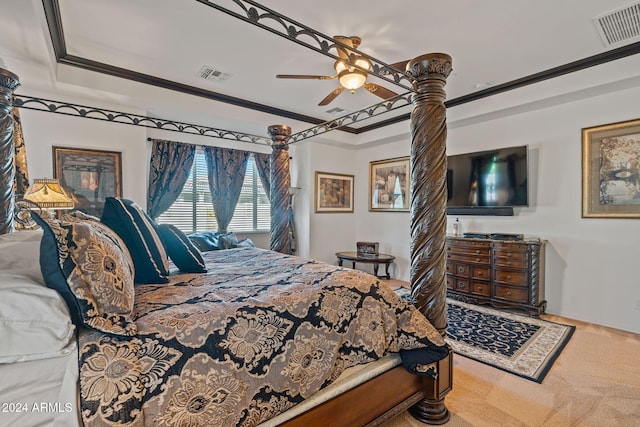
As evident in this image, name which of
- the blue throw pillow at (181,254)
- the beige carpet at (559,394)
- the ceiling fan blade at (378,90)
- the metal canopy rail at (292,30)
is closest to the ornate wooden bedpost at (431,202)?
the metal canopy rail at (292,30)

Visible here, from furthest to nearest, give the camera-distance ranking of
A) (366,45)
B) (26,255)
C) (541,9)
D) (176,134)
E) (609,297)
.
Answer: (176,134)
(609,297)
(366,45)
(541,9)
(26,255)

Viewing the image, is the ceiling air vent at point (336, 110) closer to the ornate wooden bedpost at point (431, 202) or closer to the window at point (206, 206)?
the window at point (206, 206)

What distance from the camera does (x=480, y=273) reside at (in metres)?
3.88

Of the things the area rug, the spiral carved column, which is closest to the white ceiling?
the spiral carved column

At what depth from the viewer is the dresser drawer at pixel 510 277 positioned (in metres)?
3.55

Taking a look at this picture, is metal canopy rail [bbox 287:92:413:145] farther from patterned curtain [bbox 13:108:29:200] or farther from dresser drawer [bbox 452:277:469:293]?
patterned curtain [bbox 13:108:29:200]

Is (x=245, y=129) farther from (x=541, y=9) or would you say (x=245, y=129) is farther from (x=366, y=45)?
(x=541, y=9)

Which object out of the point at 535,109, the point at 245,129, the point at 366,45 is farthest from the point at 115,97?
the point at 535,109

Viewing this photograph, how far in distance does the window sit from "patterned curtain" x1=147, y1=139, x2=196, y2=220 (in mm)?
157

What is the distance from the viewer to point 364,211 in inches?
236

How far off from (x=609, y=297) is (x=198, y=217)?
557cm

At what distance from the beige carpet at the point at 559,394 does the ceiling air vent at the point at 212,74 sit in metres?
3.74

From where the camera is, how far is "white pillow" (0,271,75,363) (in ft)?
2.78

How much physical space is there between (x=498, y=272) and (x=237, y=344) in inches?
145
